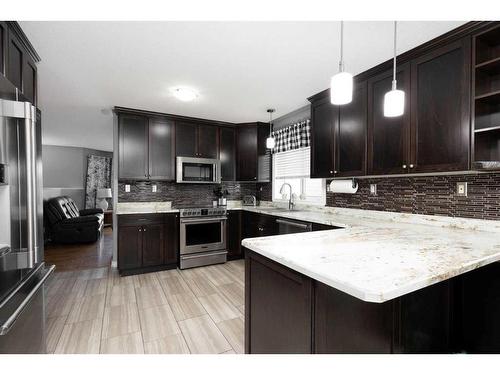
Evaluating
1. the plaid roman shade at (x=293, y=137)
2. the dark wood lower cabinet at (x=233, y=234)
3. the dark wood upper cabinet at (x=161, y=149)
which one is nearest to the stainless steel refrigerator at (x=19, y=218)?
the dark wood upper cabinet at (x=161, y=149)

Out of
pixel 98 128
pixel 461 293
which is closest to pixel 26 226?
pixel 461 293

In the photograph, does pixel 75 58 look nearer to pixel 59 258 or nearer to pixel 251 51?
pixel 251 51

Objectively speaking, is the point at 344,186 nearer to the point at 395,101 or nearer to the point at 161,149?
the point at 395,101

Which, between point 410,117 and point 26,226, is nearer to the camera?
point 26,226

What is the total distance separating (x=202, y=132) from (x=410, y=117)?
9.70ft

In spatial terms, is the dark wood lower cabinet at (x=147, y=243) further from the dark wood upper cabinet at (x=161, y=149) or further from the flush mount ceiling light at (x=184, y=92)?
the flush mount ceiling light at (x=184, y=92)

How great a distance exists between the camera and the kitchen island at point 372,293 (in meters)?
0.91

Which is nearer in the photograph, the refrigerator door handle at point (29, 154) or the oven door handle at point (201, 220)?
the refrigerator door handle at point (29, 154)

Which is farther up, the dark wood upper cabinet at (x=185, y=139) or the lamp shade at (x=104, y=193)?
the dark wood upper cabinet at (x=185, y=139)

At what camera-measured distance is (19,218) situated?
45.8 inches

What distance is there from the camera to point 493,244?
4.60 feet

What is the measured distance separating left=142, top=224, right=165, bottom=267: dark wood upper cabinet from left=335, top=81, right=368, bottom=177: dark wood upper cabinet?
8.29ft

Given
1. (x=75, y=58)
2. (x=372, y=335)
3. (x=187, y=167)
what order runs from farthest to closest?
1. (x=187, y=167)
2. (x=75, y=58)
3. (x=372, y=335)

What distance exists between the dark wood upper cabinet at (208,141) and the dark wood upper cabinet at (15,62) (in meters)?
2.48
